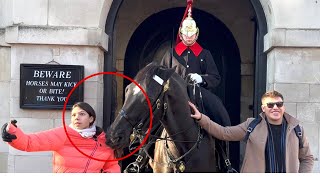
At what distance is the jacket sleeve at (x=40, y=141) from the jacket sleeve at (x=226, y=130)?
55.0 inches

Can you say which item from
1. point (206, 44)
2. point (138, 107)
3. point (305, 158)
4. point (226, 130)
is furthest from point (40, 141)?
point (206, 44)

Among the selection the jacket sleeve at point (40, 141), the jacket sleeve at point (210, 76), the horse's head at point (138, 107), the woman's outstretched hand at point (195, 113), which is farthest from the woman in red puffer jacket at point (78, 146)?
the jacket sleeve at point (210, 76)

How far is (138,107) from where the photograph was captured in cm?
457

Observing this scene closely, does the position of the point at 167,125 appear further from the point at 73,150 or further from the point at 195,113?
the point at 73,150

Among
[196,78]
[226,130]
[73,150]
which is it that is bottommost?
[73,150]

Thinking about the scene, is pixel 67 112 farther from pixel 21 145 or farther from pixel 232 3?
pixel 232 3

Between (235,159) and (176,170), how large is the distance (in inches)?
186

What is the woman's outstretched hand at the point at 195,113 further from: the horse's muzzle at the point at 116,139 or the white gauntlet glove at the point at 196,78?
the horse's muzzle at the point at 116,139

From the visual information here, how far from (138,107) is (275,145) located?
121 centimetres

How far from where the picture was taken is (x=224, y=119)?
605cm

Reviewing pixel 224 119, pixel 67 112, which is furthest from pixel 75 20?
pixel 224 119

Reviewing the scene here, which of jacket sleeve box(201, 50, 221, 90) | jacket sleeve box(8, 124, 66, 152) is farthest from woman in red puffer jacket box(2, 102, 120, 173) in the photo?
jacket sleeve box(201, 50, 221, 90)

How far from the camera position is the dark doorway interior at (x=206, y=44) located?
1005 centimetres

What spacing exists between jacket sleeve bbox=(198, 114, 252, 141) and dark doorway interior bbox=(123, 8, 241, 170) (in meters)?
4.90
